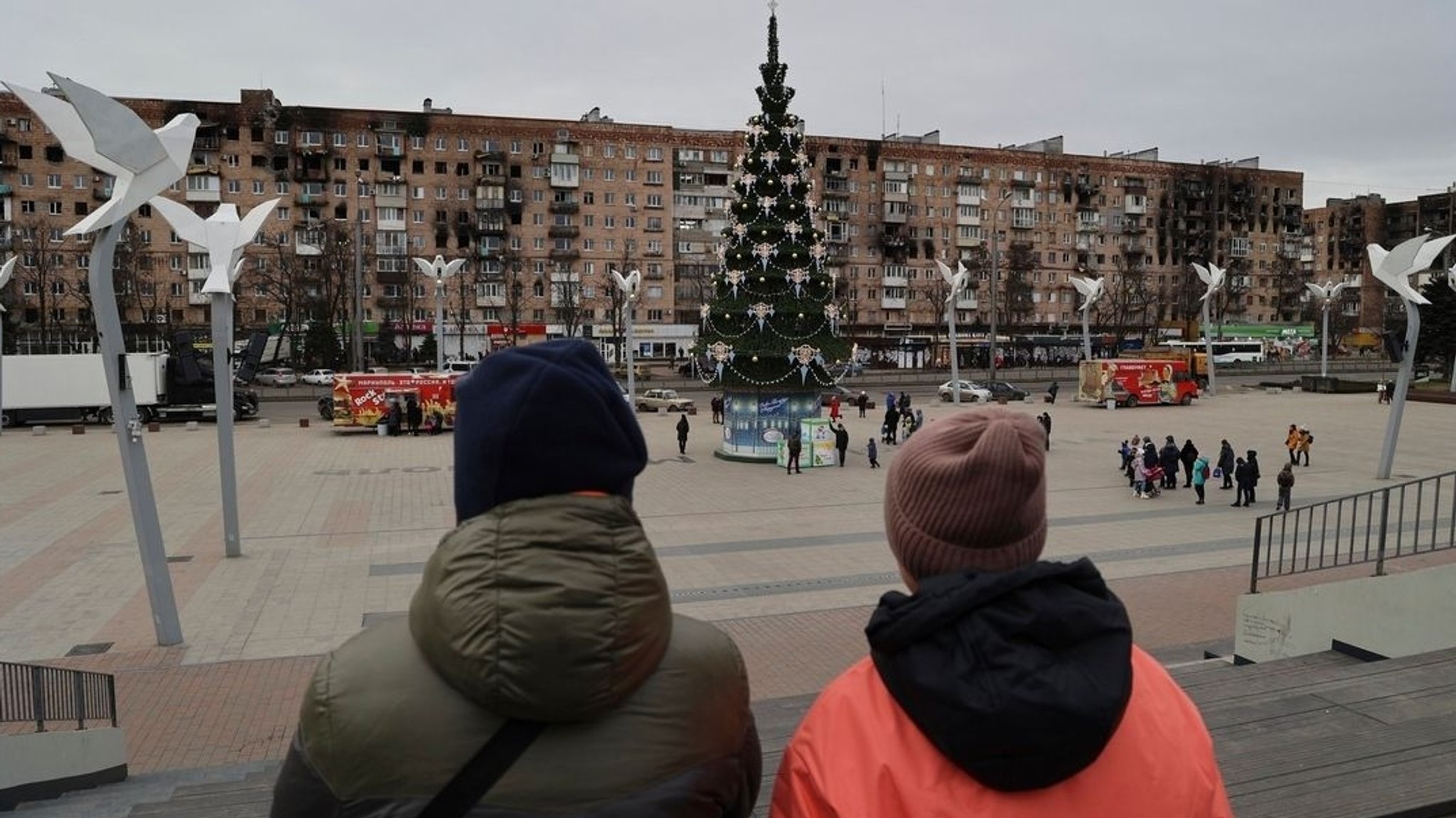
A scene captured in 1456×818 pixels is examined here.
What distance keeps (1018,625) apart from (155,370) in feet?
137

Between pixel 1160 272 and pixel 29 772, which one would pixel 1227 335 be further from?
pixel 29 772

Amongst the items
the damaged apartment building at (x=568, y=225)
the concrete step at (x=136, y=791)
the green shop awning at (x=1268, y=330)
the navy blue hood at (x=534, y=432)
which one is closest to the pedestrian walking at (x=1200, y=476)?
the concrete step at (x=136, y=791)

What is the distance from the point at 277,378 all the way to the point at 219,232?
43.6m

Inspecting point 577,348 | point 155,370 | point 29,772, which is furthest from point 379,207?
point 577,348

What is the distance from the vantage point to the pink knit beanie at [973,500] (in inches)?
70.6

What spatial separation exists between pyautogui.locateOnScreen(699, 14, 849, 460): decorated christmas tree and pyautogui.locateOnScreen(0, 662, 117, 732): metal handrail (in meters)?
19.0

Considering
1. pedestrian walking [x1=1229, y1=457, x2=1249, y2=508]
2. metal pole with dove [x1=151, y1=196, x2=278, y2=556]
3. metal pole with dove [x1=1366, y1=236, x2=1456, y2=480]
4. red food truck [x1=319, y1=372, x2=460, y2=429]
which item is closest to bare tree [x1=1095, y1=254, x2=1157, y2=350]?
metal pole with dove [x1=1366, y1=236, x2=1456, y2=480]

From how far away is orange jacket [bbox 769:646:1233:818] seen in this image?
1.69 metres

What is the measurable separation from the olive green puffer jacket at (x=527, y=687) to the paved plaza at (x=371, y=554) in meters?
7.55

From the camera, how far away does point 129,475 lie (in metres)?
10.7

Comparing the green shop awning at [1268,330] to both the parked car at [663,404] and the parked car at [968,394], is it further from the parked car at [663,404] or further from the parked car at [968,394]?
the parked car at [663,404]

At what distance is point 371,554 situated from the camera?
1552cm

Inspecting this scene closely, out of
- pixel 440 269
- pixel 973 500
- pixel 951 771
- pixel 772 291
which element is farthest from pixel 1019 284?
pixel 951 771

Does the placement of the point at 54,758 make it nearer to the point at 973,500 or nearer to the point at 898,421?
the point at 973,500
